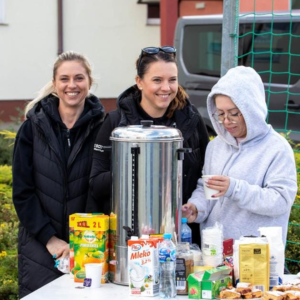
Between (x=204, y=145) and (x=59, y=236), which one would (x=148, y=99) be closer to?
(x=204, y=145)

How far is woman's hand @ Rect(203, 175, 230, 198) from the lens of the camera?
313cm

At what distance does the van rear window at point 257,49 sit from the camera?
849cm

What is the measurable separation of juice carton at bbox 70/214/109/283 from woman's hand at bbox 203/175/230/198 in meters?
0.48

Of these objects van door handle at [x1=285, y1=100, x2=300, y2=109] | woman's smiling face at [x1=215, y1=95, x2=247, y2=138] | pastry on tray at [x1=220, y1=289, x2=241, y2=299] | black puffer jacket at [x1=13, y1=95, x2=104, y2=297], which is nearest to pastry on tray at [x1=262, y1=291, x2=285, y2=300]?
pastry on tray at [x1=220, y1=289, x2=241, y2=299]

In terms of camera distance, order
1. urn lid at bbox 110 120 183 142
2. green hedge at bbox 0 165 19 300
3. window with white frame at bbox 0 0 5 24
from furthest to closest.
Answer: window with white frame at bbox 0 0 5 24
green hedge at bbox 0 165 19 300
urn lid at bbox 110 120 183 142

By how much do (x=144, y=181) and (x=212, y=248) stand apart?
0.41 meters

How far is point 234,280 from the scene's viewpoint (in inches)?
120

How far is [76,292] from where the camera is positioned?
3.04m

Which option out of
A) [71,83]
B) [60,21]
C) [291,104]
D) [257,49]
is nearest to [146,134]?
[71,83]

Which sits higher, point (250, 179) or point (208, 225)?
point (250, 179)

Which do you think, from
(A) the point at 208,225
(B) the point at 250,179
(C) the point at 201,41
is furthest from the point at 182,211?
(C) the point at 201,41

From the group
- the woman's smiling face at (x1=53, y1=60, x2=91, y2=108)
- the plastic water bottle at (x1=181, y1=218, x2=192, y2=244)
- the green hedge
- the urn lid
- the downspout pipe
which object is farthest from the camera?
the downspout pipe

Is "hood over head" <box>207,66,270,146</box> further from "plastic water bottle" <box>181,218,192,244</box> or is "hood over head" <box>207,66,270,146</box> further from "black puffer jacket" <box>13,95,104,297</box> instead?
"black puffer jacket" <box>13,95,104,297</box>

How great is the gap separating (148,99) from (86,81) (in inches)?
19.2
